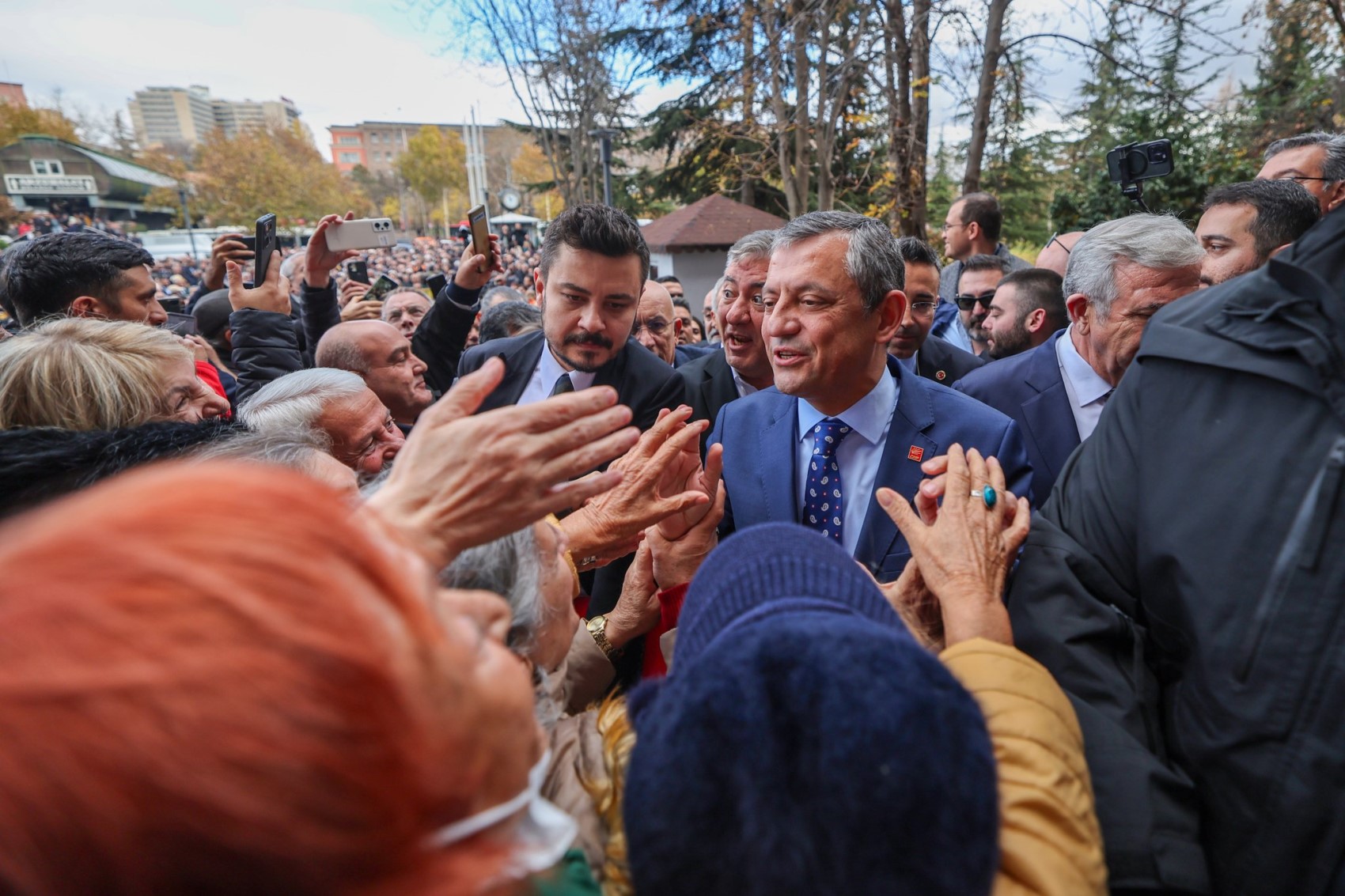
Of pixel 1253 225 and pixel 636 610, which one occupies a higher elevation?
pixel 1253 225

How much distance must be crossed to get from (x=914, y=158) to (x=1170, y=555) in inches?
347

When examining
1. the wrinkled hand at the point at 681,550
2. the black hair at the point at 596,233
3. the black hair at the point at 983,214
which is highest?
the black hair at the point at 983,214

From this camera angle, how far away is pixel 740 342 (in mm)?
3801

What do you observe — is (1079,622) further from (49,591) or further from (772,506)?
(49,591)

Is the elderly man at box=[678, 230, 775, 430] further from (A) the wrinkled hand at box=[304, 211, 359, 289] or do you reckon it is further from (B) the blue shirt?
(A) the wrinkled hand at box=[304, 211, 359, 289]

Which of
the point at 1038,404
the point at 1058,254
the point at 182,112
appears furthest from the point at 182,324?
the point at 182,112

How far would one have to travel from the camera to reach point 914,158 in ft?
29.2

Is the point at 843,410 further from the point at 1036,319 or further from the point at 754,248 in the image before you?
the point at 1036,319

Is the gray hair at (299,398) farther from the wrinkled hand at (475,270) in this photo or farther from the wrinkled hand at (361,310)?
the wrinkled hand at (361,310)

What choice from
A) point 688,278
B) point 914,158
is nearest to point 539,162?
point 688,278

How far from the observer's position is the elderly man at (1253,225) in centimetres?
351

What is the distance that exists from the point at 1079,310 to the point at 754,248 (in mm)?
1615

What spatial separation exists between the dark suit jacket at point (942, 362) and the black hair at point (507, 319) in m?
2.87

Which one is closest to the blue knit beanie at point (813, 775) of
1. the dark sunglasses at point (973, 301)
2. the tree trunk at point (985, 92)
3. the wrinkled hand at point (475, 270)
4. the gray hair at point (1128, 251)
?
the gray hair at point (1128, 251)
